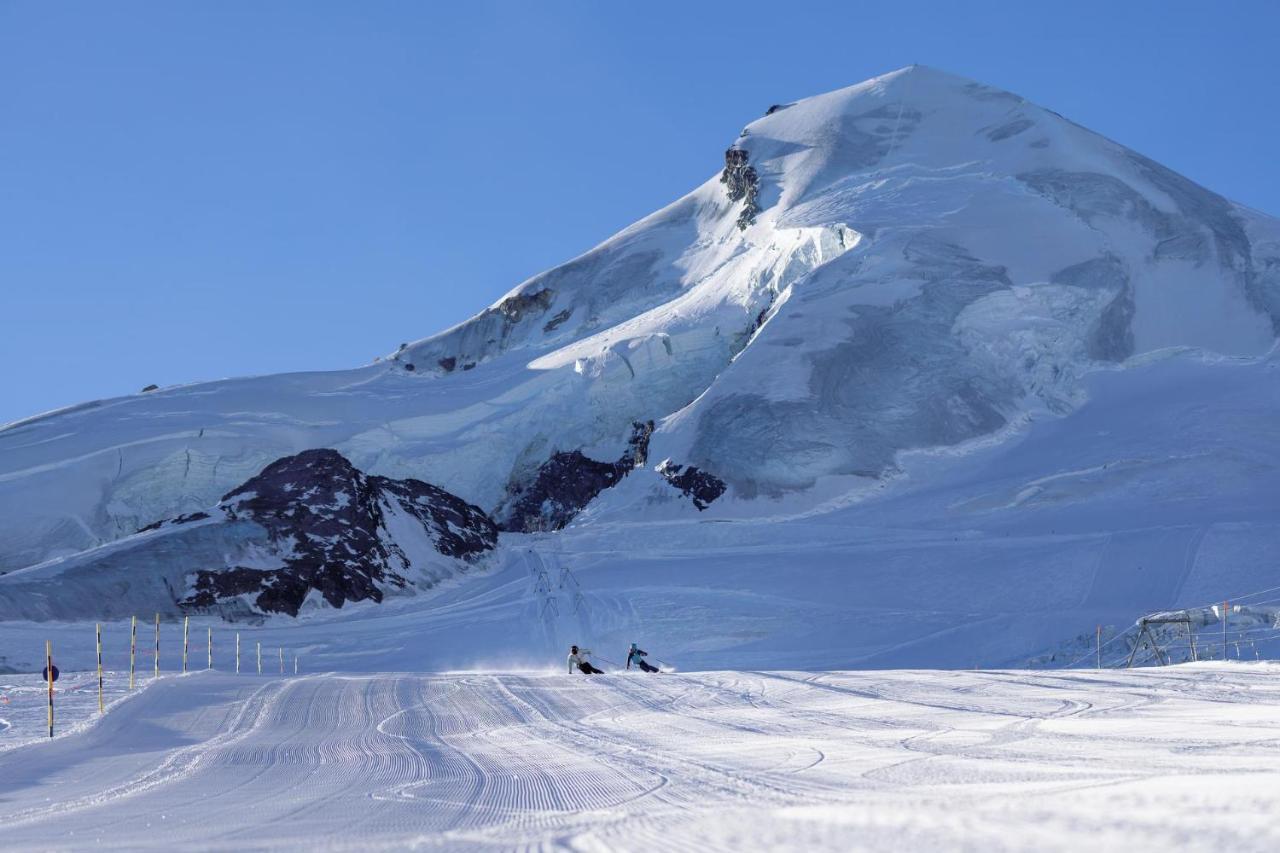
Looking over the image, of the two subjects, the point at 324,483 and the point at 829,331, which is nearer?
the point at 324,483

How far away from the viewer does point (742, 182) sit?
273 feet

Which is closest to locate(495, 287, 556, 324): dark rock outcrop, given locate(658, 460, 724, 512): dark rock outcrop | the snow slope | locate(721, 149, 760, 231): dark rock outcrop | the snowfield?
the snow slope

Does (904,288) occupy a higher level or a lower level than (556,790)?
higher

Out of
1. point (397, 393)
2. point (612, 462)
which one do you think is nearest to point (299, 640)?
point (612, 462)

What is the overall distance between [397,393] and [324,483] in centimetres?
2548

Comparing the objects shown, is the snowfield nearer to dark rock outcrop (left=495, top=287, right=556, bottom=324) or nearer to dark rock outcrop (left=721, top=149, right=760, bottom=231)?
dark rock outcrop (left=721, top=149, right=760, bottom=231)

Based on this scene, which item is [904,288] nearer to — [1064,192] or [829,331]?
[829,331]

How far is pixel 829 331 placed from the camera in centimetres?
6041

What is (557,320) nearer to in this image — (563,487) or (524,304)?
(524,304)

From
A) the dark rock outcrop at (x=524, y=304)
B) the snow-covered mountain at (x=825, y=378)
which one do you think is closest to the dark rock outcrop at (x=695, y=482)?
the snow-covered mountain at (x=825, y=378)

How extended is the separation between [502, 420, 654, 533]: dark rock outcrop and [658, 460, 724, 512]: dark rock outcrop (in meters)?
7.47

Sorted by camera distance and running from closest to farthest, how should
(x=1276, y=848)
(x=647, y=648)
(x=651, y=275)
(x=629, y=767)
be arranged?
(x=1276, y=848) < (x=629, y=767) < (x=647, y=648) < (x=651, y=275)

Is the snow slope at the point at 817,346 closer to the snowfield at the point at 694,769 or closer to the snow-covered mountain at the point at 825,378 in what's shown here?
the snow-covered mountain at the point at 825,378

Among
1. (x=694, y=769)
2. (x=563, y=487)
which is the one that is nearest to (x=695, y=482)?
(x=563, y=487)
